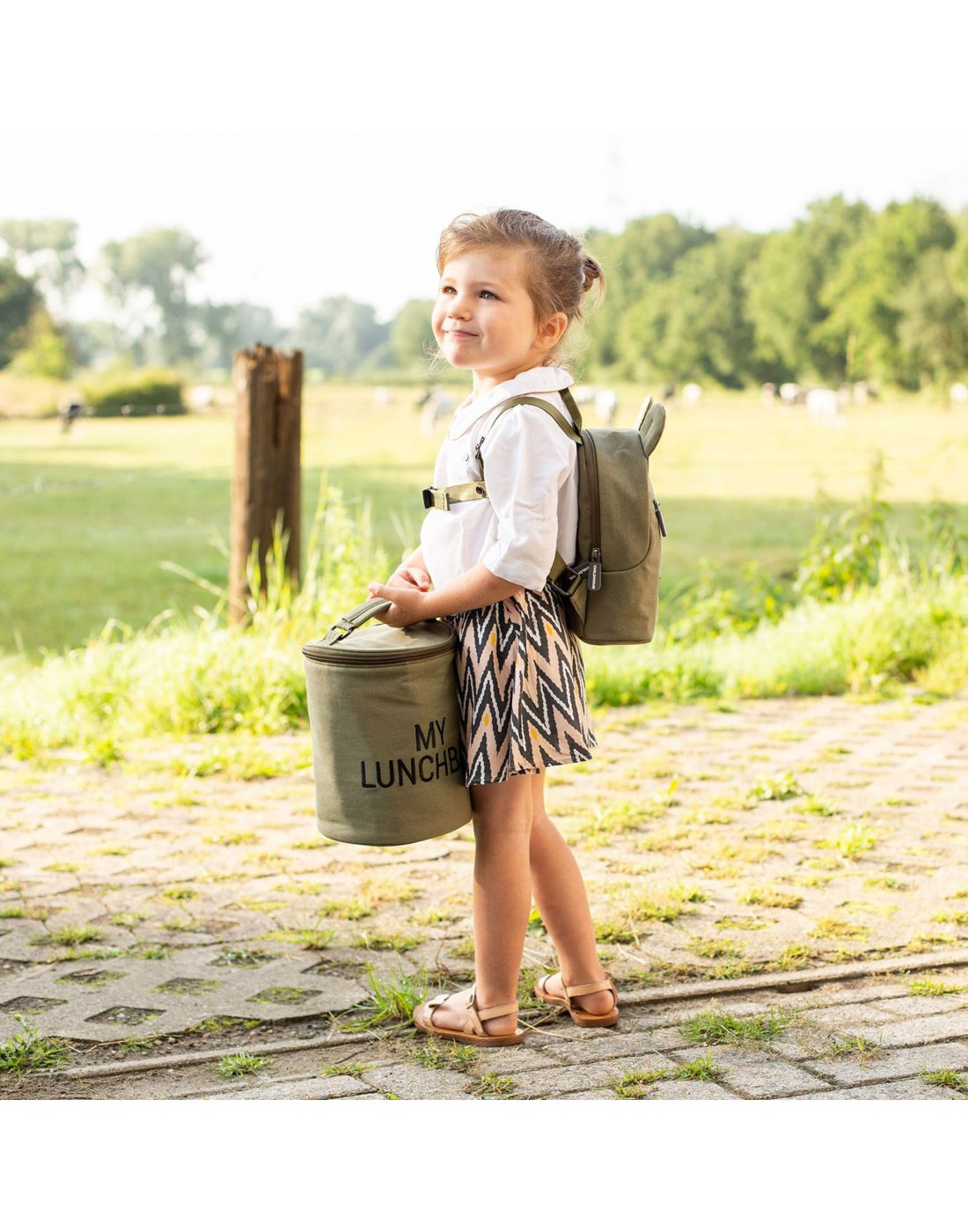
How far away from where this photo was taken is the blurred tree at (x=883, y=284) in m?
19.8

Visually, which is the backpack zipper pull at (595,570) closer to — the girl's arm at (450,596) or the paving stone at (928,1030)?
the girl's arm at (450,596)

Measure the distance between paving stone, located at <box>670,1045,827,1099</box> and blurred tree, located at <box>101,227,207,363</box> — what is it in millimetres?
36639

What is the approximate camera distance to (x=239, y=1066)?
229 cm

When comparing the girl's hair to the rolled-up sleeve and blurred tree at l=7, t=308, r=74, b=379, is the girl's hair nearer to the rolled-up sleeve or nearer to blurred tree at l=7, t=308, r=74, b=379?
the rolled-up sleeve

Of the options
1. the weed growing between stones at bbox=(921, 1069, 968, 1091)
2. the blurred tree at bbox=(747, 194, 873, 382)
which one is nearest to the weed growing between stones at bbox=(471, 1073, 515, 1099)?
the weed growing between stones at bbox=(921, 1069, 968, 1091)

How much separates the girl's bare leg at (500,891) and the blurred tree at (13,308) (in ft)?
89.0

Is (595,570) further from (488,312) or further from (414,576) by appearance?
(488,312)

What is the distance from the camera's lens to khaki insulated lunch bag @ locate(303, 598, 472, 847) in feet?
7.22

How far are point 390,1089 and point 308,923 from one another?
0.91m

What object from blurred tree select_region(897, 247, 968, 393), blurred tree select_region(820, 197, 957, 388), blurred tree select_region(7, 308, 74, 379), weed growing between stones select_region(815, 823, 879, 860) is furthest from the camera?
blurred tree select_region(7, 308, 74, 379)

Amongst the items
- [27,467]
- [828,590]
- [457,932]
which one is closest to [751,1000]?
[457,932]

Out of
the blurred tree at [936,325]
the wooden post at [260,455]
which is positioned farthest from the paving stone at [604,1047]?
the blurred tree at [936,325]

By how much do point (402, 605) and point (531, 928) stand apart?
107 centimetres

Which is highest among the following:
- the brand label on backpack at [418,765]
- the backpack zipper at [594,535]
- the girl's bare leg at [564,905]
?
the backpack zipper at [594,535]
